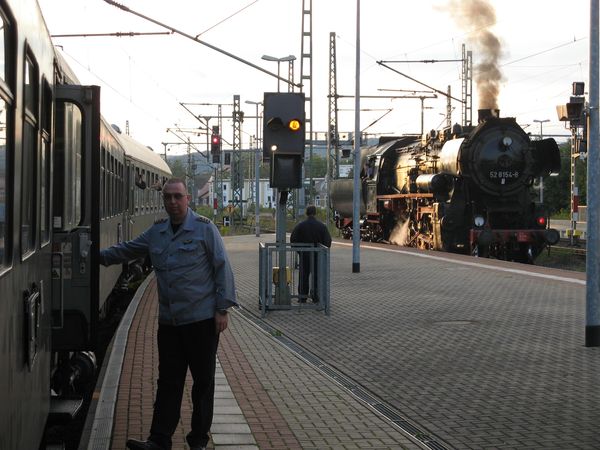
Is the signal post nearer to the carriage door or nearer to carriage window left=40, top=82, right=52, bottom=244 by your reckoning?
the carriage door

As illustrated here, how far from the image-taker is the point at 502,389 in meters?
9.14

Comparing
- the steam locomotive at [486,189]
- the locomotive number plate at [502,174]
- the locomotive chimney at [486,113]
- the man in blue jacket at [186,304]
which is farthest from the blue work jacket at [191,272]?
the locomotive chimney at [486,113]

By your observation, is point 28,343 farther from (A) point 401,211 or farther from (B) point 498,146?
(A) point 401,211

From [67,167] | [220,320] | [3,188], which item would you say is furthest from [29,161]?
[67,167]

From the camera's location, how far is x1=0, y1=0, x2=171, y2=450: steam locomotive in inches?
150

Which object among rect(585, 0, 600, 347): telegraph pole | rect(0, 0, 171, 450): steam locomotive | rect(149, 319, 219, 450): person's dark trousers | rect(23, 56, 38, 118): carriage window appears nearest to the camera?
rect(0, 0, 171, 450): steam locomotive

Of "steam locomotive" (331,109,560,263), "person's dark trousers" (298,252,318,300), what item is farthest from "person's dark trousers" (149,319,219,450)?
"steam locomotive" (331,109,560,263)

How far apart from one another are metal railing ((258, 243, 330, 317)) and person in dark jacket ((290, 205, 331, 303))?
0.02 meters

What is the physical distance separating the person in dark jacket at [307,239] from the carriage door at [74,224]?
8.06m

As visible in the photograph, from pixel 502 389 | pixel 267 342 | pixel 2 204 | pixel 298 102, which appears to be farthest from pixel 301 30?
pixel 2 204

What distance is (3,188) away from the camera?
3.68 meters

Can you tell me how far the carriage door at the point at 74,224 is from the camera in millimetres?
7340

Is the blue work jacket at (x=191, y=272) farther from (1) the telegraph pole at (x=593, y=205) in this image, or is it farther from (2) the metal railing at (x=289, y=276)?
(2) the metal railing at (x=289, y=276)

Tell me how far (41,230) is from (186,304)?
1197 millimetres
